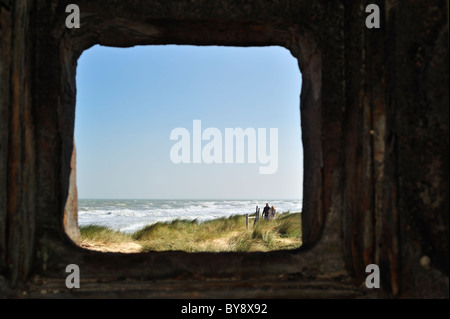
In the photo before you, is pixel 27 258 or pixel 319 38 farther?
pixel 319 38

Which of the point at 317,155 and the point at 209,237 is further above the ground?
the point at 317,155

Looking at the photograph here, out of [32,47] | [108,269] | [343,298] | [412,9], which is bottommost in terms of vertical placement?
[343,298]

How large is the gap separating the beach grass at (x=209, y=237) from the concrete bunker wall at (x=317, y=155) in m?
4.02

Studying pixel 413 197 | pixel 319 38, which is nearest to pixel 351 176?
pixel 413 197

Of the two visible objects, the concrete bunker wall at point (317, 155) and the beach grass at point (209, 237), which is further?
the beach grass at point (209, 237)

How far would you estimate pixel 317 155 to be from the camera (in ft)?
6.39

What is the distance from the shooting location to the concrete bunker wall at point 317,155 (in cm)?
170

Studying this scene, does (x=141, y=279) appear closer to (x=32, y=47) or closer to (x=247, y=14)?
(x=32, y=47)

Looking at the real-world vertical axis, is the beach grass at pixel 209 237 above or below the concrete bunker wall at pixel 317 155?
below

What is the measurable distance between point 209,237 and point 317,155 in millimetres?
6539

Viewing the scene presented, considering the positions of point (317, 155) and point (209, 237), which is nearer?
point (317, 155)

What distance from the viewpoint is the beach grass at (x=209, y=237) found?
644cm
